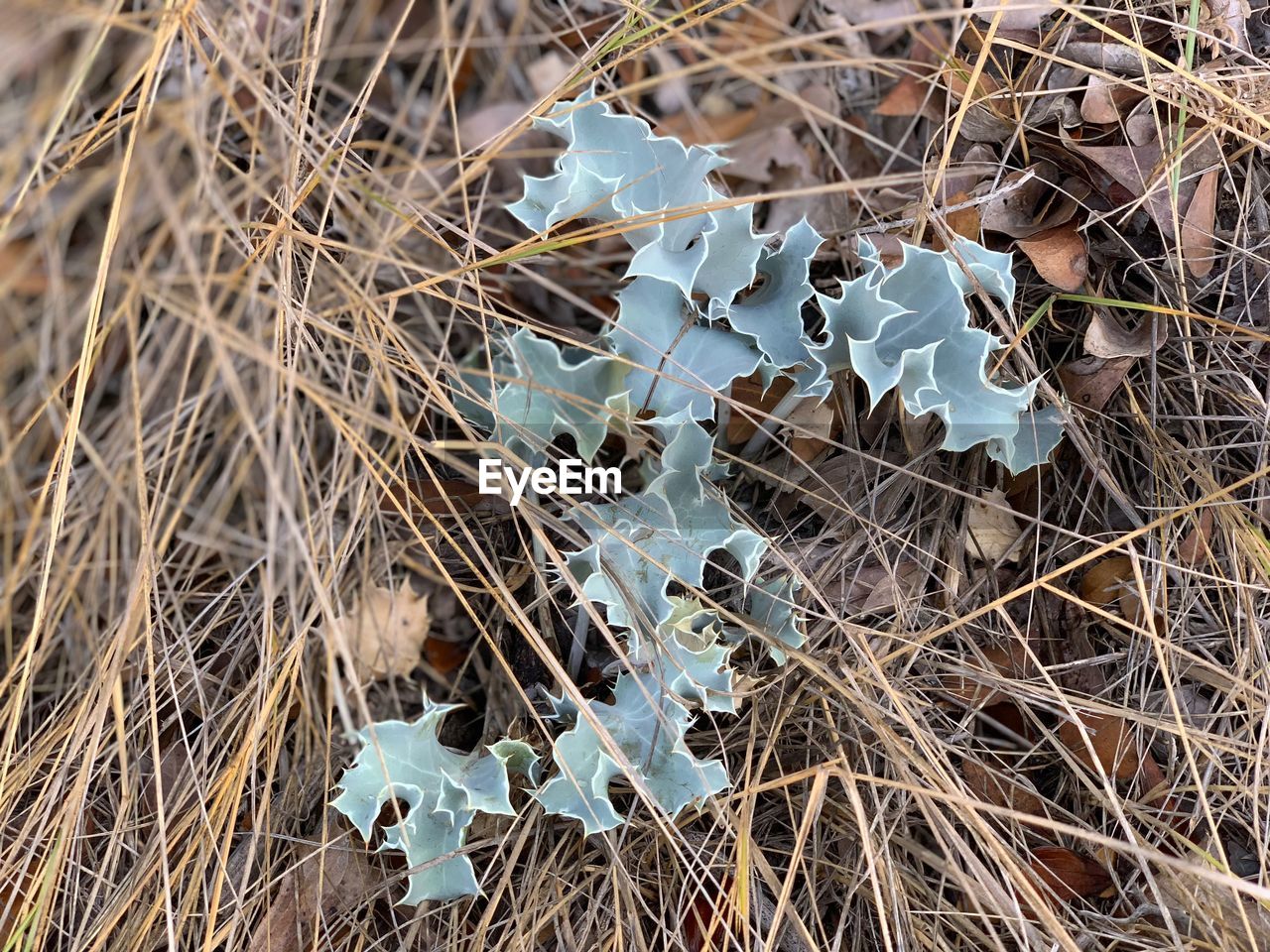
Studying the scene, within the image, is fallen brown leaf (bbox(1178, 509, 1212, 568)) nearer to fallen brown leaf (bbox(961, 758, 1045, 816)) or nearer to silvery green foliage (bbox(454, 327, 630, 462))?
fallen brown leaf (bbox(961, 758, 1045, 816))

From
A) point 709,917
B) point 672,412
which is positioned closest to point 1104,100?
point 672,412

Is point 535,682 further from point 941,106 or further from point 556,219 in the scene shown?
point 941,106

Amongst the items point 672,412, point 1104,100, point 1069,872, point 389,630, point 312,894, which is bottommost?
point 1069,872

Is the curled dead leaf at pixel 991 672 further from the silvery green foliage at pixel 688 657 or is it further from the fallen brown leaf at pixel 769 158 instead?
the fallen brown leaf at pixel 769 158

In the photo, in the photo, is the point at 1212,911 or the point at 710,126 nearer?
the point at 1212,911

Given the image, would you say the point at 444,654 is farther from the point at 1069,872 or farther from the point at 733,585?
the point at 1069,872

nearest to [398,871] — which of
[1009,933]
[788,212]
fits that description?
[1009,933]
